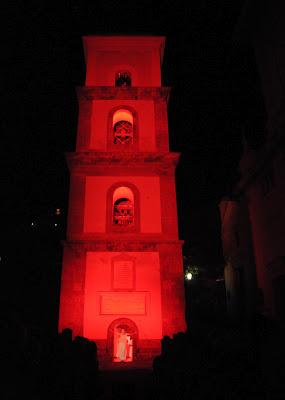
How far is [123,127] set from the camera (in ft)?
58.0

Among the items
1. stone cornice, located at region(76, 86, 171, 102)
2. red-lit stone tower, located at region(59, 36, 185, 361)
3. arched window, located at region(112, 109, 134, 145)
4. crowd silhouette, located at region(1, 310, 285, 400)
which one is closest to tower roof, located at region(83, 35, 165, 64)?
red-lit stone tower, located at region(59, 36, 185, 361)

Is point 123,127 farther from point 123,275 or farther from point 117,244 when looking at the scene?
point 123,275

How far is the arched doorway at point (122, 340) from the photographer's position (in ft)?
43.6

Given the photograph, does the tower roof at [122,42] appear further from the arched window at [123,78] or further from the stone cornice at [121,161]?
the stone cornice at [121,161]

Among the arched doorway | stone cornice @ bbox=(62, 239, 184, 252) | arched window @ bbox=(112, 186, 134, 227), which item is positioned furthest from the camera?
arched window @ bbox=(112, 186, 134, 227)

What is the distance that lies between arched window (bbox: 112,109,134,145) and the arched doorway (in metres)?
7.88

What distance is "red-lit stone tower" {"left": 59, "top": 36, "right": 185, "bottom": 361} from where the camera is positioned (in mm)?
13609

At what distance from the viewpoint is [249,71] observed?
16.9 meters

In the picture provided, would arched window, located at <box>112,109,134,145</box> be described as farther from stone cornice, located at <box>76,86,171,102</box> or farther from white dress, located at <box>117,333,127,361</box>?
white dress, located at <box>117,333,127,361</box>

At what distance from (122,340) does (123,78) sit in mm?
12425

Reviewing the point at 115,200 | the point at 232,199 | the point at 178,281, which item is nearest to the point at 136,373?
the point at 178,281

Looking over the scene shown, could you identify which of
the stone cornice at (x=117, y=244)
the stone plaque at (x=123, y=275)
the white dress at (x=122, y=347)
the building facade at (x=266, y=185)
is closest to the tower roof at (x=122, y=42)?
the building facade at (x=266, y=185)

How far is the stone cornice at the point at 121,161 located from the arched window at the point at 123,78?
508 centimetres

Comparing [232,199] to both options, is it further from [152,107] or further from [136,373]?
[136,373]
